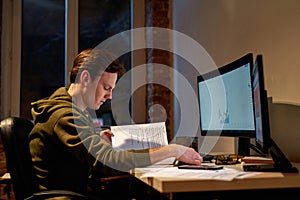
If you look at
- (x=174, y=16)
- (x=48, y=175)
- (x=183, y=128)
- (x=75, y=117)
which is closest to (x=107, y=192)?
(x=183, y=128)

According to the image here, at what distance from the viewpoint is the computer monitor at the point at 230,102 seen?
1.71 m

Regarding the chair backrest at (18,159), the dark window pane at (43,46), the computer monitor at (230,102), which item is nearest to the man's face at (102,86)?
the chair backrest at (18,159)

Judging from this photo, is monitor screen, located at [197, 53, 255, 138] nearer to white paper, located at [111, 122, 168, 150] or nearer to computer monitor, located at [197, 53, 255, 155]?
computer monitor, located at [197, 53, 255, 155]

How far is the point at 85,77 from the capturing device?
5.61 ft

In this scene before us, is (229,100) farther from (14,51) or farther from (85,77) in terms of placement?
(14,51)

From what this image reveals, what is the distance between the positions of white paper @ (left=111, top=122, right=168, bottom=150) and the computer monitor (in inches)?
13.5

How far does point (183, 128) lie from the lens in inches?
126

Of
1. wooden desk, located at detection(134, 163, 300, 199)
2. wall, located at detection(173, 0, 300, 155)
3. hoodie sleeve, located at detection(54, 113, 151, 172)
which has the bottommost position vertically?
wooden desk, located at detection(134, 163, 300, 199)

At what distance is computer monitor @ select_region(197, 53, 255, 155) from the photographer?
5.60 ft

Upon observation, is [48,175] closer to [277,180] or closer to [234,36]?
[277,180]

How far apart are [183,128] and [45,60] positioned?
1.55 meters

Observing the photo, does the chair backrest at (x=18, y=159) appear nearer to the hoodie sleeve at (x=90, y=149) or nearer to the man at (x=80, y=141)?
the man at (x=80, y=141)

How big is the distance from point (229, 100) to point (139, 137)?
489mm

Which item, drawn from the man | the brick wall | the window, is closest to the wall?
the brick wall
